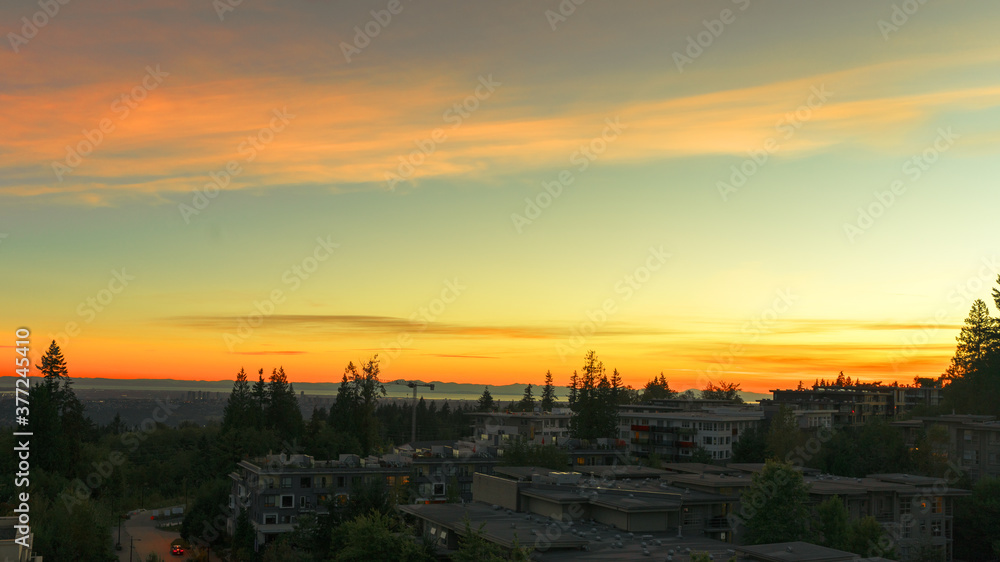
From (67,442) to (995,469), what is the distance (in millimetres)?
103793

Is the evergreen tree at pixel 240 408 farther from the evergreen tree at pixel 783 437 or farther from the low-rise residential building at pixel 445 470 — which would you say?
the evergreen tree at pixel 783 437

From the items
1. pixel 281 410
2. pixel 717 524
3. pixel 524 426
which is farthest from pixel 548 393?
pixel 717 524

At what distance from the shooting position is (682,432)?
108 meters

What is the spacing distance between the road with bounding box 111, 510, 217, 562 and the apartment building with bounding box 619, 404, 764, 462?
206ft

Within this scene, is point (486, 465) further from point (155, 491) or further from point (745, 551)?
point (155, 491)

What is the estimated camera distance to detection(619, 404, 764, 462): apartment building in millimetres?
106125

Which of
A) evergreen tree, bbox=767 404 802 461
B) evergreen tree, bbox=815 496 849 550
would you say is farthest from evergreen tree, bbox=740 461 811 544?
evergreen tree, bbox=767 404 802 461

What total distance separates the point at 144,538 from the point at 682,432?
6807 cm

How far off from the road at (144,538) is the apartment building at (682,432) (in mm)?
62758

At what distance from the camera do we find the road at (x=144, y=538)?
75375mm

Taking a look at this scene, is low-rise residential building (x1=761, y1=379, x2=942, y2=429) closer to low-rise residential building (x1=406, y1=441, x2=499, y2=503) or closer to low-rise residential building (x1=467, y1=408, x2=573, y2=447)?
low-rise residential building (x1=467, y1=408, x2=573, y2=447)

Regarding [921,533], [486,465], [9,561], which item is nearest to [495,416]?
[486,465]

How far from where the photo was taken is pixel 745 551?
3806 cm

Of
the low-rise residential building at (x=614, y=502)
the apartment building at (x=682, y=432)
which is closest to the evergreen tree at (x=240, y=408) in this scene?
the apartment building at (x=682, y=432)
